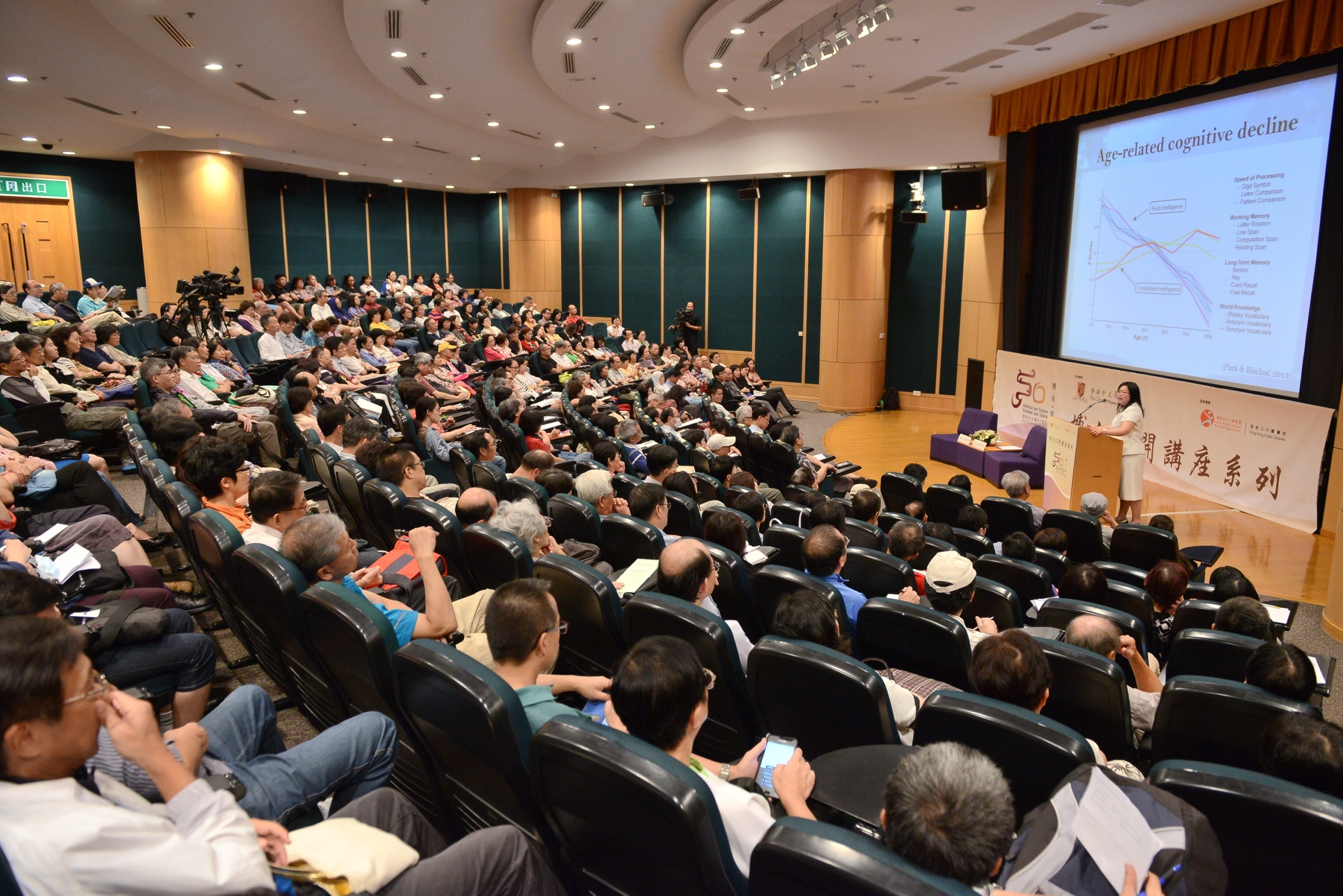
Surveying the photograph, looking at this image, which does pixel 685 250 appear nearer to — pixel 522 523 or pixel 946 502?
pixel 946 502

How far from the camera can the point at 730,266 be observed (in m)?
15.7

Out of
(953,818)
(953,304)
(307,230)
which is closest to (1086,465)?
(953,818)

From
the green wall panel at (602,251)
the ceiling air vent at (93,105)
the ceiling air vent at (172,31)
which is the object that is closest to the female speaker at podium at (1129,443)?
the ceiling air vent at (172,31)

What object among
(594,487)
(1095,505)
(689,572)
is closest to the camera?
(689,572)

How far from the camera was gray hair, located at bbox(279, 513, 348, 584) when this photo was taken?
2.76 m

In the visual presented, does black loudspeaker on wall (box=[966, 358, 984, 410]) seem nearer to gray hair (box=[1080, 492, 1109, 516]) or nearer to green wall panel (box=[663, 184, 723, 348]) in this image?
green wall panel (box=[663, 184, 723, 348])

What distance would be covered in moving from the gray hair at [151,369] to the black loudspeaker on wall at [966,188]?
10.1m

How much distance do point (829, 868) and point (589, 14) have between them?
821cm

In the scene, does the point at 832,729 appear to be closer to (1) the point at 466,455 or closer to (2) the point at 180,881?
(2) the point at 180,881

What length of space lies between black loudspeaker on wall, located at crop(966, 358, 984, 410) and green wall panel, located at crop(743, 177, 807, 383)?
3.34 metres

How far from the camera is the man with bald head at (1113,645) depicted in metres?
2.65

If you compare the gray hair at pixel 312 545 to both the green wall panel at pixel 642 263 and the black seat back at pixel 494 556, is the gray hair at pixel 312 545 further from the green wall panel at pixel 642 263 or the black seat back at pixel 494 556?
the green wall panel at pixel 642 263

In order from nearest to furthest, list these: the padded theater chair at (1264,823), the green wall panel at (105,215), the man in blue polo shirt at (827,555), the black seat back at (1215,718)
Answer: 1. the padded theater chair at (1264,823)
2. the black seat back at (1215,718)
3. the man in blue polo shirt at (827,555)
4. the green wall panel at (105,215)

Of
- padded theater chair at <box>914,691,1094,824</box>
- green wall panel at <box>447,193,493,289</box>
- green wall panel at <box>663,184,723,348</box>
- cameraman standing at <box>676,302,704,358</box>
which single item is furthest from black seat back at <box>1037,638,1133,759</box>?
green wall panel at <box>447,193,493,289</box>
